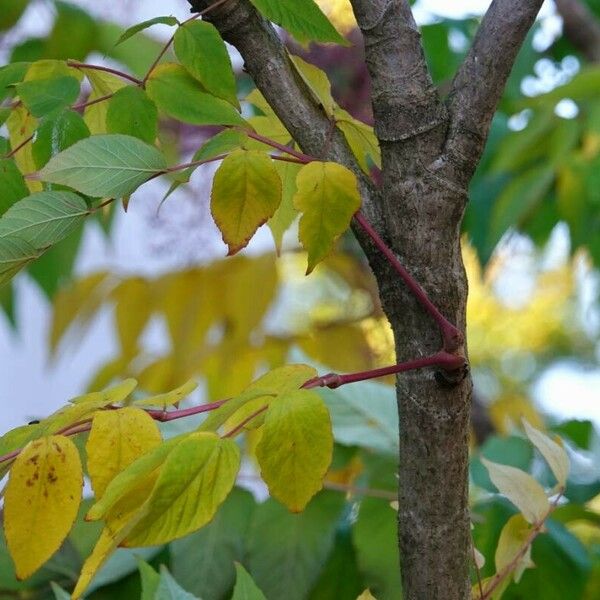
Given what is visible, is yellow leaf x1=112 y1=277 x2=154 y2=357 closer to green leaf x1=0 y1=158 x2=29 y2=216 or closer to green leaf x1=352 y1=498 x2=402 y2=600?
green leaf x1=352 y1=498 x2=402 y2=600

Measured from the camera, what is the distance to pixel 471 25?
0.78 meters

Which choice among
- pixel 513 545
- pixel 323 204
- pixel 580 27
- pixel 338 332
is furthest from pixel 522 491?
pixel 580 27

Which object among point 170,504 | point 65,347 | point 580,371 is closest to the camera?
point 170,504

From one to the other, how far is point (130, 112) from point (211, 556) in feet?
0.67

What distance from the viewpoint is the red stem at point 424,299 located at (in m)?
0.22

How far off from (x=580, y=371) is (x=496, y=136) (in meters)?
1.80

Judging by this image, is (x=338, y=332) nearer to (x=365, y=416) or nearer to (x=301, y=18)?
(x=365, y=416)

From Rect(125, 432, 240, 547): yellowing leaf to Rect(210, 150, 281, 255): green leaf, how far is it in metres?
0.04

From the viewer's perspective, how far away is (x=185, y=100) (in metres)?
0.24

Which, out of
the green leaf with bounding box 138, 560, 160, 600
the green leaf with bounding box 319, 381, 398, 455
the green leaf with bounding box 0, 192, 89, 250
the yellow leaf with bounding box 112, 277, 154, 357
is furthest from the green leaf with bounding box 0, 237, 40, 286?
the yellow leaf with bounding box 112, 277, 154, 357

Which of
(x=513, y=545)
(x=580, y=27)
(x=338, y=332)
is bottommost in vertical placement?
(x=338, y=332)

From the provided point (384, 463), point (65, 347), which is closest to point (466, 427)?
point (384, 463)

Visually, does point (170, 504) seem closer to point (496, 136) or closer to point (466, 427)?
point (466, 427)

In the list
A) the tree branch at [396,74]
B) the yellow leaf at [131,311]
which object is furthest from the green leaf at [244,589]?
the yellow leaf at [131,311]
